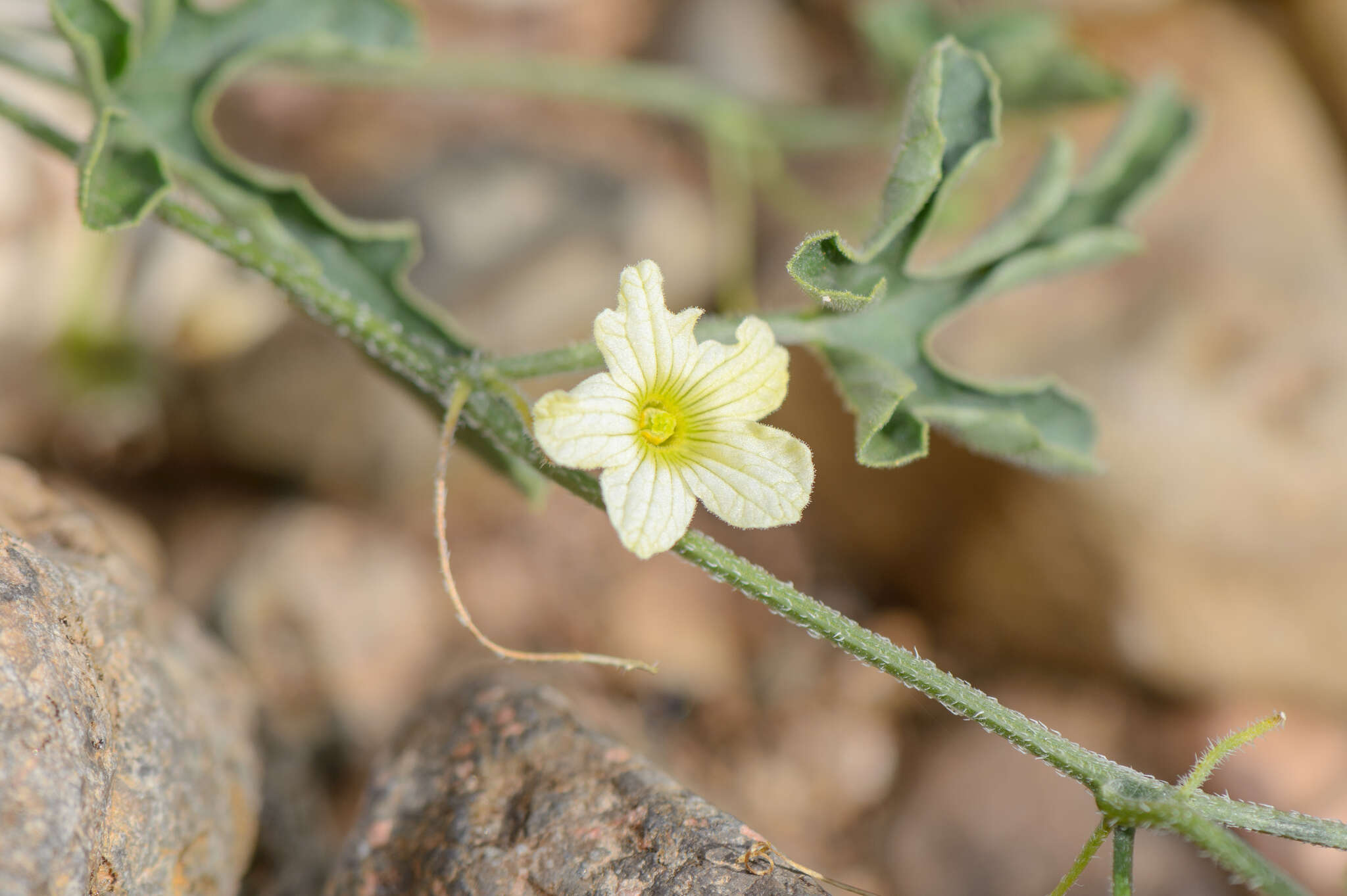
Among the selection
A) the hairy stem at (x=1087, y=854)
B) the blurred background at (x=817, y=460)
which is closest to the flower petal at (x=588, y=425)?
the hairy stem at (x=1087, y=854)

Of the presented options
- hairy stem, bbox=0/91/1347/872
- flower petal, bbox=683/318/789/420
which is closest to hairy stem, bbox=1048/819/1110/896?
hairy stem, bbox=0/91/1347/872

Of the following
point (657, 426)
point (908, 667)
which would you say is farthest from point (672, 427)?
point (908, 667)

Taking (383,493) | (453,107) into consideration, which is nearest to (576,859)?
(383,493)

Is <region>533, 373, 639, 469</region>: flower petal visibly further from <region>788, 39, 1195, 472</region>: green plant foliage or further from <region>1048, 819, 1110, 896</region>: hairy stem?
<region>1048, 819, 1110, 896</region>: hairy stem

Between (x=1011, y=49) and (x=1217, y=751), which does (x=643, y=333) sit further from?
(x=1011, y=49)

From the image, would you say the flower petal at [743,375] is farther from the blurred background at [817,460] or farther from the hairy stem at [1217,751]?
the blurred background at [817,460]

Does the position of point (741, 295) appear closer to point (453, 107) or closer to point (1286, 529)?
point (453, 107)
